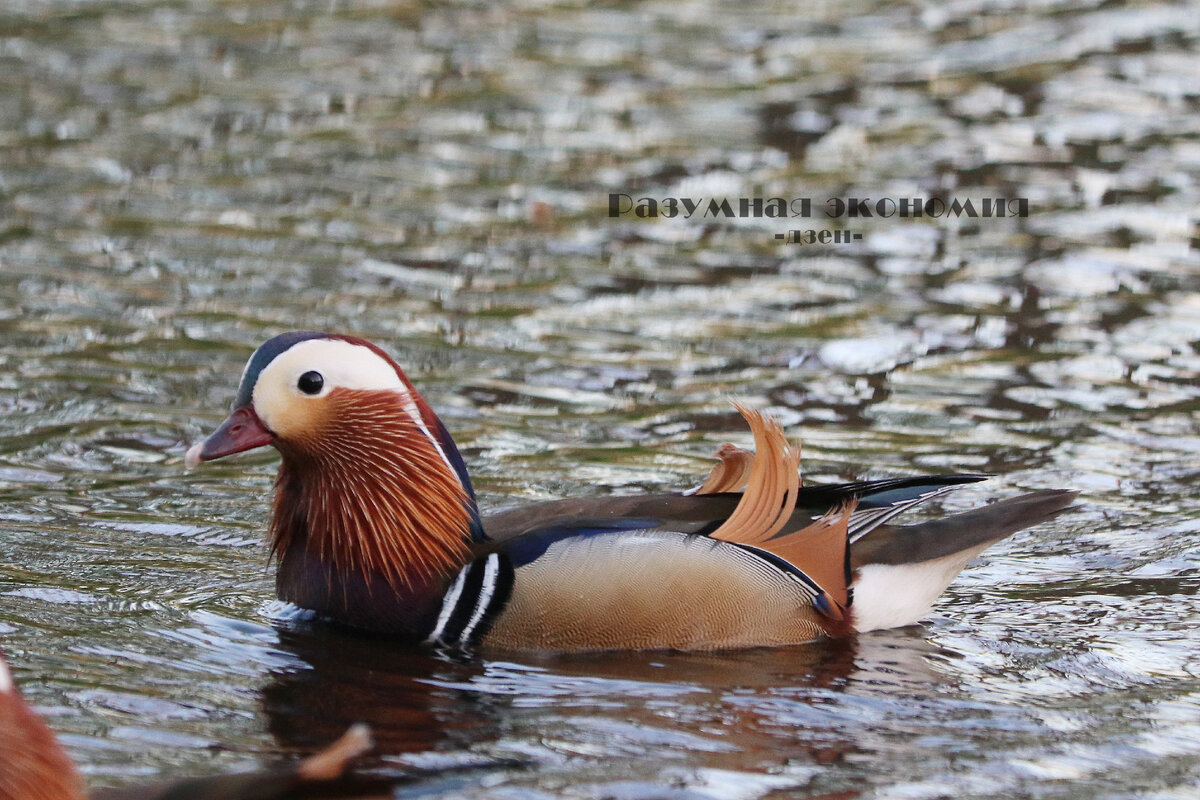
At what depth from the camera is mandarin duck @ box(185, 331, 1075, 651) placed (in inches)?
226

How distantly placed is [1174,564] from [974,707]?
170 centimetres

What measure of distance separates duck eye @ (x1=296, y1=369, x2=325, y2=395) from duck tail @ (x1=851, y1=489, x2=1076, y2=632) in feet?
5.92

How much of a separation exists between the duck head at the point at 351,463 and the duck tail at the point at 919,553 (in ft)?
4.20

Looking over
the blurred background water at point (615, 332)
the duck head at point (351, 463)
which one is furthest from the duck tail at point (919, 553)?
the duck head at point (351, 463)

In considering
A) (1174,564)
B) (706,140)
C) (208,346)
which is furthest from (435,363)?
(706,140)

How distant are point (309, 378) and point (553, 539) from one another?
92cm

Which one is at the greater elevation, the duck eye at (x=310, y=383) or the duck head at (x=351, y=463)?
the duck eye at (x=310, y=383)

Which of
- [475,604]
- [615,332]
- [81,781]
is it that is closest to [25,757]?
[81,781]

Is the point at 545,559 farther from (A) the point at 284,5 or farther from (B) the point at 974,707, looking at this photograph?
(A) the point at 284,5

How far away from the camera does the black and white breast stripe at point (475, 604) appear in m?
5.77

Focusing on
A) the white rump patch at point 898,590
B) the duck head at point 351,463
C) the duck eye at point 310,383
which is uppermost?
the duck eye at point 310,383

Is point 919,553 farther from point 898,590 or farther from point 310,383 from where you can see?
point 310,383

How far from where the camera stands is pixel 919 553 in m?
6.16

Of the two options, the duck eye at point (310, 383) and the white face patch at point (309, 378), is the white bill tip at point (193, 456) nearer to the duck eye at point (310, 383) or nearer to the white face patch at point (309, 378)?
the white face patch at point (309, 378)
